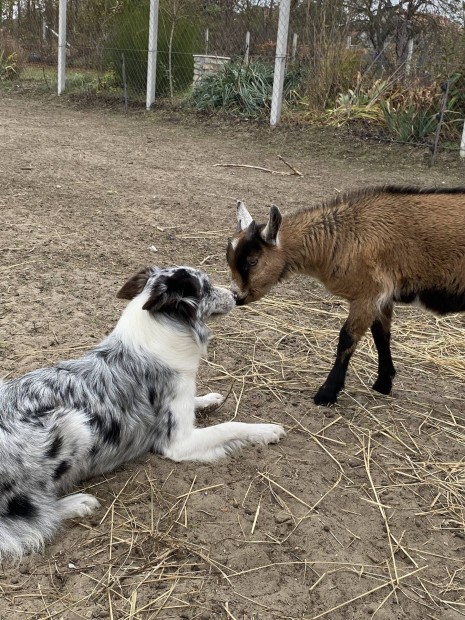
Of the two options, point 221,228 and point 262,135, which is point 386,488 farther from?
point 262,135

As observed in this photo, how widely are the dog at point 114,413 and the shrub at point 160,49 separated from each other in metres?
14.2

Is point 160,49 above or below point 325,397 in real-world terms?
above

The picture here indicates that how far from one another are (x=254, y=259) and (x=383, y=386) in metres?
1.17

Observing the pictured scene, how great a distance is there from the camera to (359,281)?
4027 millimetres

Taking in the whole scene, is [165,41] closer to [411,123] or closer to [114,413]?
[411,123]

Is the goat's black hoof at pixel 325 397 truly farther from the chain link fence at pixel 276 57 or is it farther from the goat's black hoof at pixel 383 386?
the chain link fence at pixel 276 57

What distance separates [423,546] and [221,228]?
4906mm

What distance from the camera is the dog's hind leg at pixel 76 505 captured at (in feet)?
9.82

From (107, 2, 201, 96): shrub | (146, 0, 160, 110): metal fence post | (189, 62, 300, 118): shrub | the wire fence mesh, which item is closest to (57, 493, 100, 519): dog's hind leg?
(189, 62, 300, 118): shrub

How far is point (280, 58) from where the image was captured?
1316 cm

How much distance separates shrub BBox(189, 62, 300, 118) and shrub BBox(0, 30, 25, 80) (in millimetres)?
8269

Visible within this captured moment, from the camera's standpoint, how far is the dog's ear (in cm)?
334

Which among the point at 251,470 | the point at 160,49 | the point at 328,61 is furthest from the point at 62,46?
the point at 251,470

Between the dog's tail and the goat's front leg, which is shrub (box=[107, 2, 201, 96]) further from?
the dog's tail
